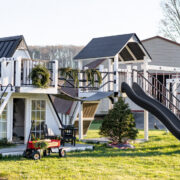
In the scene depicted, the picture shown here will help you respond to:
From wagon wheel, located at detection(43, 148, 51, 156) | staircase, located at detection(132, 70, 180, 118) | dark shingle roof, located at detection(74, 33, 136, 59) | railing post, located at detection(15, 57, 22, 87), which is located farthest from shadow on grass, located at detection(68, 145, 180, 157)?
dark shingle roof, located at detection(74, 33, 136, 59)

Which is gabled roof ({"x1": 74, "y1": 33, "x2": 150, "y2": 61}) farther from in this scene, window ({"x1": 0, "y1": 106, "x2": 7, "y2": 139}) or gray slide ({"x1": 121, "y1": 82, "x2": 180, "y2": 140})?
window ({"x1": 0, "y1": 106, "x2": 7, "y2": 139})

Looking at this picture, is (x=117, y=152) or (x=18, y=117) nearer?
(x=117, y=152)

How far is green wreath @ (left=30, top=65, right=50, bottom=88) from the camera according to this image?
14438 mm

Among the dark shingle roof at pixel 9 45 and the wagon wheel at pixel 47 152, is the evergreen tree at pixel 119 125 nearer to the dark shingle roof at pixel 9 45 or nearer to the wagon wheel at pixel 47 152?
the wagon wheel at pixel 47 152

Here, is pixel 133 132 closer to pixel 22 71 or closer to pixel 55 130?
pixel 55 130

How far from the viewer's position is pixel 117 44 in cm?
1861

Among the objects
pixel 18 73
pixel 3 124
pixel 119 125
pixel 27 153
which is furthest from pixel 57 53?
pixel 27 153

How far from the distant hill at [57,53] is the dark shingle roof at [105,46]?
3711cm

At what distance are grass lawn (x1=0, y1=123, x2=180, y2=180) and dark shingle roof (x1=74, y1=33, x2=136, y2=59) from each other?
16.7ft

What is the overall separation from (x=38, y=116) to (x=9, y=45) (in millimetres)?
3376

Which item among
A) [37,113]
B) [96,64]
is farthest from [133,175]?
[96,64]

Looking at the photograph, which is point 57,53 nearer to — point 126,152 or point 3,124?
point 3,124

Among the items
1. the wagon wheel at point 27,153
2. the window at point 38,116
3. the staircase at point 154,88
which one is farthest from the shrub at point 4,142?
the staircase at point 154,88

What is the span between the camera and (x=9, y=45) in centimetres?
1738
